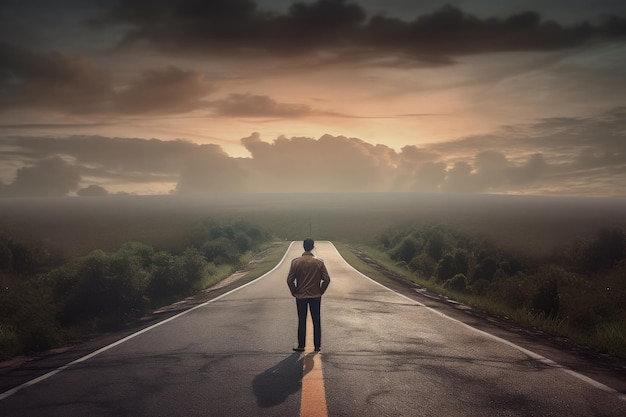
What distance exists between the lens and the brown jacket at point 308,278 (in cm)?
808

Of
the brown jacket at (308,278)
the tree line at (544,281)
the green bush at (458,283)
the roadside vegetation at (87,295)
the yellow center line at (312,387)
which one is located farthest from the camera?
the green bush at (458,283)

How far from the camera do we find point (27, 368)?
24.6ft

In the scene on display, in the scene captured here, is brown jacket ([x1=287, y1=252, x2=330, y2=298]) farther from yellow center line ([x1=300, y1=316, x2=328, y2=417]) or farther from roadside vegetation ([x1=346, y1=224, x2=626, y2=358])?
roadside vegetation ([x1=346, y1=224, x2=626, y2=358])

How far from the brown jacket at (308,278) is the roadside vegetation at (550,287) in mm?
5613

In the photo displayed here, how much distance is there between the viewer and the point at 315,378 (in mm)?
6234

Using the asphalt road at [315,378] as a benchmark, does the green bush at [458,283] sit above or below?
below

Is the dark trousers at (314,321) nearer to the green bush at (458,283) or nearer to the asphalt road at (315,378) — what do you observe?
the asphalt road at (315,378)

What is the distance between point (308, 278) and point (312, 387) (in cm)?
252

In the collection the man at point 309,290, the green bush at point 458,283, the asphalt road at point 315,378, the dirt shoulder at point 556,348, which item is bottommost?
the green bush at point 458,283

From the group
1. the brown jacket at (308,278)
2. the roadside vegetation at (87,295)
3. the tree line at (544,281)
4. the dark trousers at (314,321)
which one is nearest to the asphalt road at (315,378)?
the dark trousers at (314,321)

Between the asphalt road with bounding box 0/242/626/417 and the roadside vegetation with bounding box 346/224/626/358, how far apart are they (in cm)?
303

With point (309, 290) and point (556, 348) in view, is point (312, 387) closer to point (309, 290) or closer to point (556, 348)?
point (309, 290)

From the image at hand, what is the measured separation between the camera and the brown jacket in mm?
8078

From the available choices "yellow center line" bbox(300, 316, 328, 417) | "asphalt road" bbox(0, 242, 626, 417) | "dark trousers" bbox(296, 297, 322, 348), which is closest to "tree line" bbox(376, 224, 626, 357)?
"asphalt road" bbox(0, 242, 626, 417)
